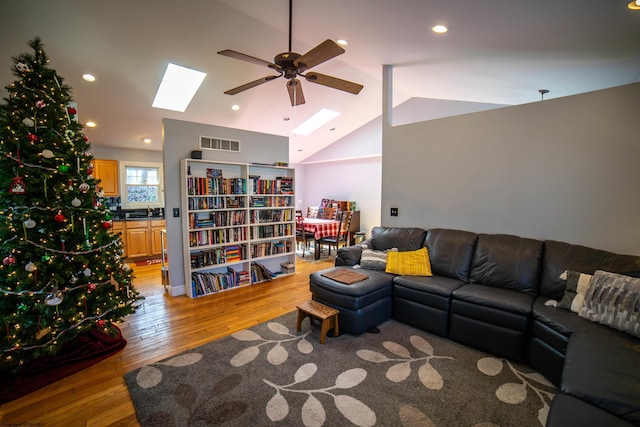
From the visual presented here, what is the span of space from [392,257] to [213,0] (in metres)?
3.42

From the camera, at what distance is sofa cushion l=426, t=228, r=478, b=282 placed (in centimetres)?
317

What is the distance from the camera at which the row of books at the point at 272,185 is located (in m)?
4.57

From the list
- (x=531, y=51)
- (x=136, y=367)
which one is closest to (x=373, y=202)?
(x=531, y=51)

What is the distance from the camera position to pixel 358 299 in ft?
9.28

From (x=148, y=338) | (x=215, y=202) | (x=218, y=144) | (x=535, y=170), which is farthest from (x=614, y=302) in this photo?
(x=218, y=144)

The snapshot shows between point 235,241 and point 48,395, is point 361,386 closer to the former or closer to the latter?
point 48,395

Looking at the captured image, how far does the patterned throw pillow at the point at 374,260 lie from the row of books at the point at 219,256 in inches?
77.4

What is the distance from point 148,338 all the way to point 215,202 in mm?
1951

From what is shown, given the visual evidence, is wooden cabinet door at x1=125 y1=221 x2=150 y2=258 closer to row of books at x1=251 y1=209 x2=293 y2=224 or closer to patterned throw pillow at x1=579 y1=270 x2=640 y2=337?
row of books at x1=251 y1=209 x2=293 y2=224

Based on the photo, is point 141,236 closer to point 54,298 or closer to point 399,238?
point 54,298

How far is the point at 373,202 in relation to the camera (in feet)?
24.4

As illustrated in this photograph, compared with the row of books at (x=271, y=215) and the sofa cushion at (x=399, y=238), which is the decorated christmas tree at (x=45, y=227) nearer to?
the row of books at (x=271, y=215)

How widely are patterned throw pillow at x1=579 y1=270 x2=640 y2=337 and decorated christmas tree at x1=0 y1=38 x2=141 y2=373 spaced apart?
399 cm

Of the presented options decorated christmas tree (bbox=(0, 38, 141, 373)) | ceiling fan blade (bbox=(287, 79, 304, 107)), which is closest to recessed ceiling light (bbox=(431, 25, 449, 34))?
ceiling fan blade (bbox=(287, 79, 304, 107))
